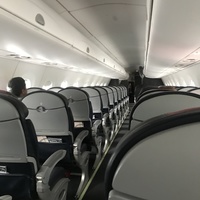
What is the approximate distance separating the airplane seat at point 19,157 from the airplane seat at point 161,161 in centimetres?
126

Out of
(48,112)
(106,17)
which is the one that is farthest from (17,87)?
(106,17)

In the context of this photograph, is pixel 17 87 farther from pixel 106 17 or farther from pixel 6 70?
pixel 6 70

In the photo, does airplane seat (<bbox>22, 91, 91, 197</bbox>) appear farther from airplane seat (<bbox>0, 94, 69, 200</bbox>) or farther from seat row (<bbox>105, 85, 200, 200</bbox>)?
seat row (<bbox>105, 85, 200, 200</bbox>)

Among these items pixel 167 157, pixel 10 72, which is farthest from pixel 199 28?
pixel 10 72

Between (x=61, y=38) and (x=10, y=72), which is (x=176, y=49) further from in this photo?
(x=10, y=72)

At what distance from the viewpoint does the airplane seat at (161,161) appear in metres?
0.71

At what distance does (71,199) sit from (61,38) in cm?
257

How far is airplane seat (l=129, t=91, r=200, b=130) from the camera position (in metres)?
2.23

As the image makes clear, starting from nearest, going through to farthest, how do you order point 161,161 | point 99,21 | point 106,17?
point 161,161 → point 106,17 → point 99,21

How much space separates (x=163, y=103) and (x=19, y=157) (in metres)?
1.40

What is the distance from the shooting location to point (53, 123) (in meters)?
3.17

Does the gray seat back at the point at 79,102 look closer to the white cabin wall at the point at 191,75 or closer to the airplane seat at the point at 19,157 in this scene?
the airplane seat at the point at 19,157

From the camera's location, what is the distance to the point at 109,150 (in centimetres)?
628

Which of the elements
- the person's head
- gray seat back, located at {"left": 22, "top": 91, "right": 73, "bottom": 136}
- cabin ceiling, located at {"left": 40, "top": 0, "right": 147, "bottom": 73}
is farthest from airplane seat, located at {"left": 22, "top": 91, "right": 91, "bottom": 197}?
cabin ceiling, located at {"left": 40, "top": 0, "right": 147, "bottom": 73}
